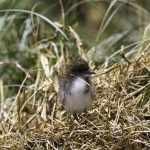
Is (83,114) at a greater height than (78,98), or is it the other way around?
(78,98)

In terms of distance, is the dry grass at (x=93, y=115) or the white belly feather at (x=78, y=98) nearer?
the dry grass at (x=93, y=115)

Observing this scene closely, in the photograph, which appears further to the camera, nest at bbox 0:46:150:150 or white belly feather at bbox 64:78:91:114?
white belly feather at bbox 64:78:91:114

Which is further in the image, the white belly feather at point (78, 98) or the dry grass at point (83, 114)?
the white belly feather at point (78, 98)

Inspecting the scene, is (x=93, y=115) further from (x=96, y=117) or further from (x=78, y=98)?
(x=78, y=98)

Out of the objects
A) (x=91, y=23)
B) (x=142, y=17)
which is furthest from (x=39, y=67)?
(x=91, y=23)

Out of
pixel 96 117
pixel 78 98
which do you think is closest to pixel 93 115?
pixel 96 117

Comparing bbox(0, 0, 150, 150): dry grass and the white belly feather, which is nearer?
bbox(0, 0, 150, 150): dry grass

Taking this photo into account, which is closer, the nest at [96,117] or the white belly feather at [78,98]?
the nest at [96,117]

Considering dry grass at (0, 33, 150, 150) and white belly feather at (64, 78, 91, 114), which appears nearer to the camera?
dry grass at (0, 33, 150, 150)
